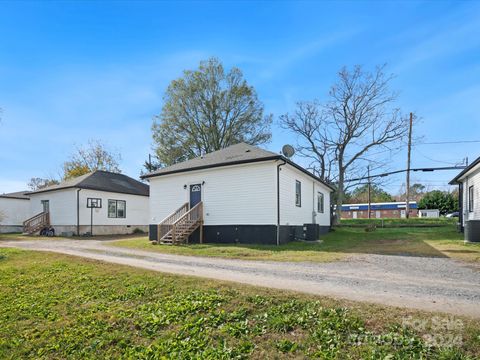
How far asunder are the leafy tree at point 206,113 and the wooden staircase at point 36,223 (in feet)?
41.2

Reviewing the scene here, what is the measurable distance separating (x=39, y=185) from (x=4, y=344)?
53024 mm

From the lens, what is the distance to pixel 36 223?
24.5m

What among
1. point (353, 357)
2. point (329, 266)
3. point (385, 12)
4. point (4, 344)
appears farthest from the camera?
point (385, 12)

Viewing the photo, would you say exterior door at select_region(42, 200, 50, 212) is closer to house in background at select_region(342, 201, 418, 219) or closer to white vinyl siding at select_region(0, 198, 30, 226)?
white vinyl siding at select_region(0, 198, 30, 226)

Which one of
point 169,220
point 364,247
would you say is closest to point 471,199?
point 364,247

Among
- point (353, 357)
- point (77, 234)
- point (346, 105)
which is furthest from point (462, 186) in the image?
point (77, 234)

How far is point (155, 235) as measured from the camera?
17.1m

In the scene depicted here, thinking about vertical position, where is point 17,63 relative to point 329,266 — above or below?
above

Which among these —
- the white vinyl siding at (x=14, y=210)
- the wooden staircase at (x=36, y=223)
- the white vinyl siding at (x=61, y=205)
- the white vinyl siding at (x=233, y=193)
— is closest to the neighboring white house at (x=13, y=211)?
the white vinyl siding at (x=14, y=210)

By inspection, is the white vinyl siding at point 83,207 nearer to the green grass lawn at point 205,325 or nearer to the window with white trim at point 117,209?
the window with white trim at point 117,209

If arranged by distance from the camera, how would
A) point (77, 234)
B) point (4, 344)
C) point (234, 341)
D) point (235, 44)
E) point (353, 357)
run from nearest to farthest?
point (353, 357), point (234, 341), point (4, 344), point (235, 44), point (77, 234)

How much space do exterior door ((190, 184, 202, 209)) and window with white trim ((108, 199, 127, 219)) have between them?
11.6m

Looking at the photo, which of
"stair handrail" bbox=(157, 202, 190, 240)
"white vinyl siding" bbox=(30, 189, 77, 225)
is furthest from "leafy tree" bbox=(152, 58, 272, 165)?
"stair handrail" bbox=(157, 202, 190, 240)

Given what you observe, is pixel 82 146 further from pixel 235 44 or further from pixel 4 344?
pixel 4 344
